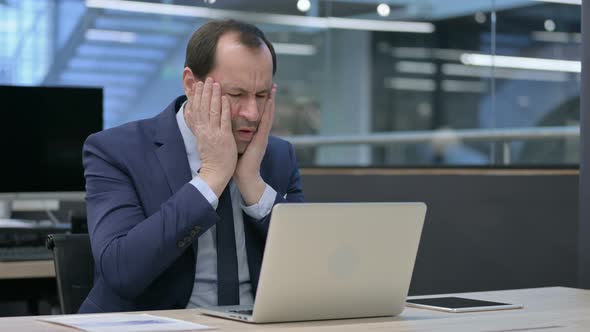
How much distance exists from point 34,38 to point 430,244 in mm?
3415

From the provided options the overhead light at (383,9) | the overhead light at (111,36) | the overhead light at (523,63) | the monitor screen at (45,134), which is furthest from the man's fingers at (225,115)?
the overhead light at (111,36)

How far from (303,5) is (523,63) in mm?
1439

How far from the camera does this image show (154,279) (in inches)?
81.5

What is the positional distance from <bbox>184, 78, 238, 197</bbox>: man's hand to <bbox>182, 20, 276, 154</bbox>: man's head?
29 millimetres

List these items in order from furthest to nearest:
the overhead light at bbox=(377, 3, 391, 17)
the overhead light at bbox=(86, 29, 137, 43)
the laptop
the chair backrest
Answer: the overhead light at bbox=(86, 29, 137, 43) → the overhead light at bbox=(377, 3, 391, 17) → the chair backrest → the laptop

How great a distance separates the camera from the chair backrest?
223 cm

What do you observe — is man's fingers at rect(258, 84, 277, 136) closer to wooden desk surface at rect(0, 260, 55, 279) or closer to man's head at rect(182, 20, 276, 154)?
man's head at rect(182, 20, 276, 154)

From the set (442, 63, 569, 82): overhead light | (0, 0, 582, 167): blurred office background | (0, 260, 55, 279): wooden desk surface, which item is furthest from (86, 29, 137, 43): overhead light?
(0, 260, 55, 279): wooden desk surface

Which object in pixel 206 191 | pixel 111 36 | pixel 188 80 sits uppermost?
pixel 111 36

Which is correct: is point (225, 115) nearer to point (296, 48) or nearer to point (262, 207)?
point (262, 207)

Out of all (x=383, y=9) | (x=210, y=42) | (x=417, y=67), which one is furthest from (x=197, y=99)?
(x=417, y=67)

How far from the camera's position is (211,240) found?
7.14ft

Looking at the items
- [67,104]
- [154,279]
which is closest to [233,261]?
[154,279]

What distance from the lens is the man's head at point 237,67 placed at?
2.17 meters
